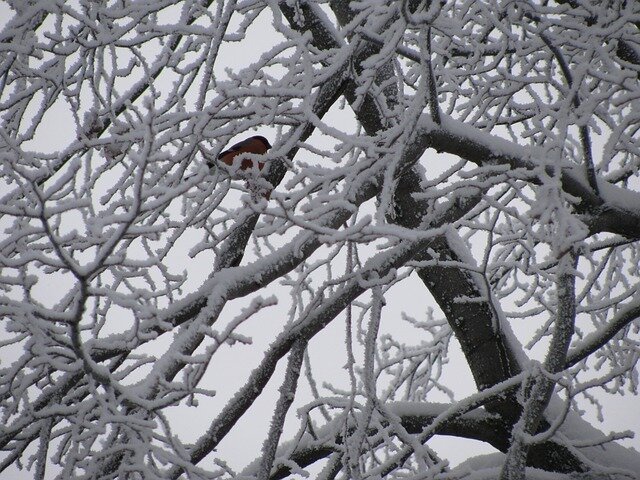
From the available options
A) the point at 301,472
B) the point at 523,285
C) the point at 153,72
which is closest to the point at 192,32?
the point at 153,72

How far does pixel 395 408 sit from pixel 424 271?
2.41 ft

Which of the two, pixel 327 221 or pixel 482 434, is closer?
pixel 327 221

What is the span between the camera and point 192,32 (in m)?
2.72

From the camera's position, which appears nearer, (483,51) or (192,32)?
(192,32)

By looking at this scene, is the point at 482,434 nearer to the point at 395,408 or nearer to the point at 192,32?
the point at 395,408

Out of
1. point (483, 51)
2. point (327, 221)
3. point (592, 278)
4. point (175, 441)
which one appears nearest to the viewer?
point (175, 441)

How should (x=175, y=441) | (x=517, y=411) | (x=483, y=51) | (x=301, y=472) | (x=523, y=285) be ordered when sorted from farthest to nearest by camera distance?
(x=523, y=285)
(x=483, y=51)
(x=517, y=411)
(x=301, y=472)
(x=175, y=441)

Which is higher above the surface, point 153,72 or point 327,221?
point 153,72

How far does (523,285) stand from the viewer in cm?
491

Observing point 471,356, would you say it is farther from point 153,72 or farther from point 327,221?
point 153,72

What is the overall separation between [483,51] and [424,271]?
1.26m

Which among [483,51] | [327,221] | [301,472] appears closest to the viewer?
[301,472]

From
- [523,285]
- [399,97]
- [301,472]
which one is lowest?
[301,472]

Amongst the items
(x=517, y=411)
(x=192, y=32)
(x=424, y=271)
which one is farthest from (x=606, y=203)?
(x=192, y=32)
